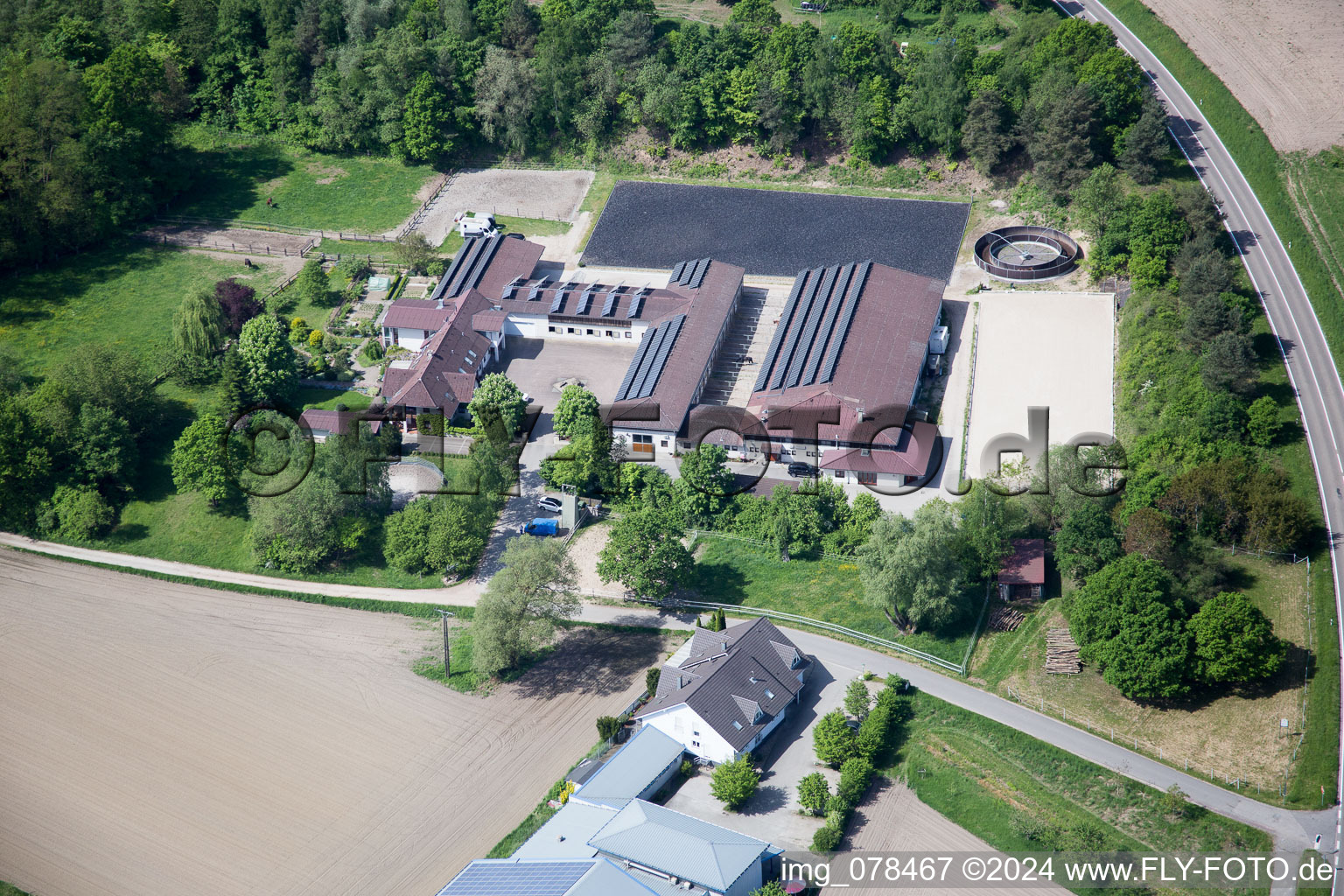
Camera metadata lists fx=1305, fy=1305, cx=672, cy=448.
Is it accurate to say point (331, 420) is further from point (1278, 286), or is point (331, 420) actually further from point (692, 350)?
point (1278, 286)

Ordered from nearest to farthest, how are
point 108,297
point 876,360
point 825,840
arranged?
point 825,840, point 876,360, point 108,297

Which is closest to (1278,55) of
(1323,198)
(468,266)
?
(1323,198)

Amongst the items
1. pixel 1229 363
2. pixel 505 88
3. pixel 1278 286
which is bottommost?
pixel 1278 286

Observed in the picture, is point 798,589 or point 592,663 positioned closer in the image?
point 592,663

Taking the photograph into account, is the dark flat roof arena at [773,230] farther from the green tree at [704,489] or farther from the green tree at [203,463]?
the green tree at [203,463]

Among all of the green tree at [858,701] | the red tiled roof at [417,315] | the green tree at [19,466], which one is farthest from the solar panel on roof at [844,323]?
the green tree at [19,466]

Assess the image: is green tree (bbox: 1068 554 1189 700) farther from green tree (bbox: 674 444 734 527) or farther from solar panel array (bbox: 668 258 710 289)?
solar panel array (bbox: 668 258 710 289)

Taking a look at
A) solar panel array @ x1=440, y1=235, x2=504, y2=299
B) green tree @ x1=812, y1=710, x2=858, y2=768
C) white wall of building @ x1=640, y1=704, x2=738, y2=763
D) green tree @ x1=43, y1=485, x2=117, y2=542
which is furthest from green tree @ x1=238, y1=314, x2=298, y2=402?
green tree @ x1=812, y1=710, x2=858, y2=768

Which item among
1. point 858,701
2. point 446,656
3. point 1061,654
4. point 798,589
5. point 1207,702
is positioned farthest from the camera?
point 798,589
